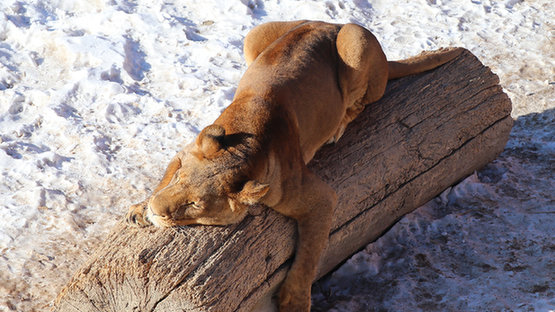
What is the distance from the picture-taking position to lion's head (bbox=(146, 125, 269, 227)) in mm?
2752

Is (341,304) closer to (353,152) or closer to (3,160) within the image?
(353,152)

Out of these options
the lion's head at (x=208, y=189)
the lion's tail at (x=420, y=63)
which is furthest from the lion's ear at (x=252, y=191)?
the lion's tail at (x=420, y=63)

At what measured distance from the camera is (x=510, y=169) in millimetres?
5180

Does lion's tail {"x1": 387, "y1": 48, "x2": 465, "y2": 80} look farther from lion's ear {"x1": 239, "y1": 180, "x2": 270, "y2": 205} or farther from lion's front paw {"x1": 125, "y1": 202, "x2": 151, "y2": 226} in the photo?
lion's front paw {"x1": 125, "y1": 202, "x2": 151, "y2": 226}

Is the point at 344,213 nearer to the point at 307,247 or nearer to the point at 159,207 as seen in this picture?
the point at 307,247

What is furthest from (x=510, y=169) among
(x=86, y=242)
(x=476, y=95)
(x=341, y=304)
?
(x=86, y=242)

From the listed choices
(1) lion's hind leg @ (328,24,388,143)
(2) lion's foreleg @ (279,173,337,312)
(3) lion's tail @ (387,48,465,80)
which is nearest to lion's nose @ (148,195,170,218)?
(2) lion's foreleg @ (279,173,337,312)

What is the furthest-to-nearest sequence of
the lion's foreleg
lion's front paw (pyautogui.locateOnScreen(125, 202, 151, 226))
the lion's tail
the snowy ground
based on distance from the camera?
the lion's tail, the snowy ground, the lion's foreleg, lion's front paw (pyautogui.locateOnScreen(125, 202, 151, 226))

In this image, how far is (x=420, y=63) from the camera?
4648 millimetres

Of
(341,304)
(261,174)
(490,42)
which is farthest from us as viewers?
(490,42)

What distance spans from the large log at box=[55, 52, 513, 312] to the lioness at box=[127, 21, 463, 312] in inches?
4.8

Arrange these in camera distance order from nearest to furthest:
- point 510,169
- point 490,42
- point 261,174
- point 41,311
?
point 261,174
point 41,311
point 510,169
point 490,42

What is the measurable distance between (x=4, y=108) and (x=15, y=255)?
1.99 m

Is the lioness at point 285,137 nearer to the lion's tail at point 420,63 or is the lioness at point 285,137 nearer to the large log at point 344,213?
the lion's tail at point 420,63
